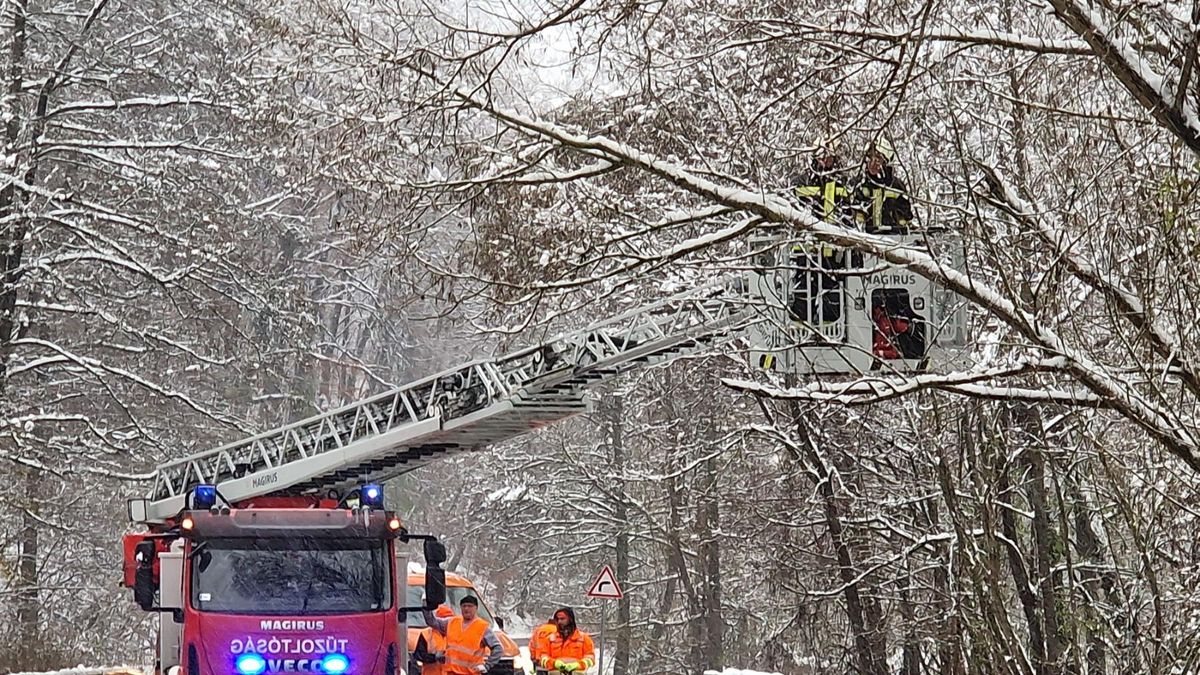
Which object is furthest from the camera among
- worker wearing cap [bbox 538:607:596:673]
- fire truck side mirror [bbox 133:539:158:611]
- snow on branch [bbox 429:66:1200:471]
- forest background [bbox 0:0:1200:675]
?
worker wearing cap [bbox 538:607:596:673]

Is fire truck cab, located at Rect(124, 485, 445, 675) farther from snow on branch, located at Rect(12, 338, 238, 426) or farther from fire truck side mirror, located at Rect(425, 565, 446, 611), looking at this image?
snow on branch, located at Rect(12, 338, 238, 426)

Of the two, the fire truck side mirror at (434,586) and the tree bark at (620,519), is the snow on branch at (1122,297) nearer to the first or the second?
the fire truck side mirror at (434,586)

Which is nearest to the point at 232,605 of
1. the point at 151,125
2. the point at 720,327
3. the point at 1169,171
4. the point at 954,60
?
the point at 720,327

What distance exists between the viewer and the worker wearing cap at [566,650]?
14.6 m

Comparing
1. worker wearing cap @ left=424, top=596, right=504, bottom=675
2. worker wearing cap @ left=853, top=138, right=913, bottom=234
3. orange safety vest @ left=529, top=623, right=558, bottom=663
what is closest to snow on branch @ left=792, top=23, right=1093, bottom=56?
worker wearing cap @ left=853, top=138, right=913, bottom=234

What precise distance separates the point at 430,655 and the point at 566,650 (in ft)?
4.99

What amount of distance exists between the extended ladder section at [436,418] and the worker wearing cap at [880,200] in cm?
796

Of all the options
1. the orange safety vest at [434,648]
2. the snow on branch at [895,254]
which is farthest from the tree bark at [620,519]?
the snow on branch at [895,254]

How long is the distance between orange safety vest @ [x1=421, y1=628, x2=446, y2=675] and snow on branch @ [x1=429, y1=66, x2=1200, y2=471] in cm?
652

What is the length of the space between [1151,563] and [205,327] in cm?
1775

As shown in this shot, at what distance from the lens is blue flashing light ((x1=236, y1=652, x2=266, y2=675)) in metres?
11.7

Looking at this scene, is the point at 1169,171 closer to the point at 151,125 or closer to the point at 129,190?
the point at 129,190

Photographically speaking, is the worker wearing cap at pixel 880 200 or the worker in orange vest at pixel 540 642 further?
the worker in orange vest at pixel 540 642

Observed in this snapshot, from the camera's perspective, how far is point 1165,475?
7.16 m
